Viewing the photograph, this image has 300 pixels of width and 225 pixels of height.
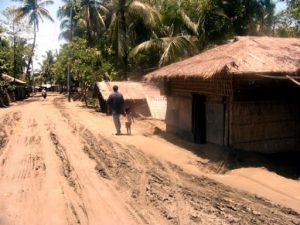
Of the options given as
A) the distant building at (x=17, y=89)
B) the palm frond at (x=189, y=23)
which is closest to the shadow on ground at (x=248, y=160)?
the palm frond at (x=189, y=23)

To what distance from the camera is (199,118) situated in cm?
1289

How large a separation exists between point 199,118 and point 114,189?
5622mm

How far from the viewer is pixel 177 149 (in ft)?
40.3

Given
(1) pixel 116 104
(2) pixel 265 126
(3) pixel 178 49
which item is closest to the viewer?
(2) pixel 265 126

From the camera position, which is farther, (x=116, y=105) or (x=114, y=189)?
(x=116, y=105)

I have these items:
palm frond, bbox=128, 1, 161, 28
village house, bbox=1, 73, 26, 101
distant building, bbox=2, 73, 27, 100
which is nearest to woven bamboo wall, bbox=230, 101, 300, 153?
palm frond, bbox=128, 1, 161, 28

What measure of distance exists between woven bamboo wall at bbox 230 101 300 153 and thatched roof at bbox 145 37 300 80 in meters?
1.18

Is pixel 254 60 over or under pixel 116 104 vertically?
over

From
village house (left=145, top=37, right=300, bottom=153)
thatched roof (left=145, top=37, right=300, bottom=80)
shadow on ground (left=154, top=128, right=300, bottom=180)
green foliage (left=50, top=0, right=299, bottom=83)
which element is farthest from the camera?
green foliage (left=50, top=0, right=299, bottom=83)

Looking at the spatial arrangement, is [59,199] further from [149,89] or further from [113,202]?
[149,89]

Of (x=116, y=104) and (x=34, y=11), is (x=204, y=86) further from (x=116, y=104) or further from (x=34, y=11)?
(x=34, y=11)

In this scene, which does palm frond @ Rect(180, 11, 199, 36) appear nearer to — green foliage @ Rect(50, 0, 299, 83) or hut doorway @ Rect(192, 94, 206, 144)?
green foliage @ Rect(50, 0, 299, 83)

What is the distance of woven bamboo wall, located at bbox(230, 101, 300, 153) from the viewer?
10742 mm

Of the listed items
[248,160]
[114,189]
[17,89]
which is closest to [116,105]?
[248,160]
